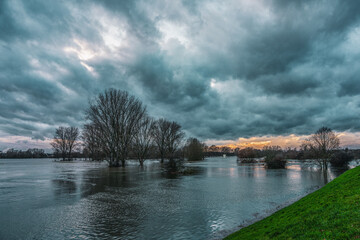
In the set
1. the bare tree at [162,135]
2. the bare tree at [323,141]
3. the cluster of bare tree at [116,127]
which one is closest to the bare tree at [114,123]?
the cluster of bare tree at [116,127]

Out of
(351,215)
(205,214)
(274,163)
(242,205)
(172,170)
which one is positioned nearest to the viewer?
(351,215)

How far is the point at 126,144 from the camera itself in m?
56.1

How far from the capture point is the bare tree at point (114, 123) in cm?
5419

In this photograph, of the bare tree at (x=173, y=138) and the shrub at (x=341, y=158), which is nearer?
the shrub at (x=341, y=158)

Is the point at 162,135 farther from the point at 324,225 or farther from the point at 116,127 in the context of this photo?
the point at 324,225

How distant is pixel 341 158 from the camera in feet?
160

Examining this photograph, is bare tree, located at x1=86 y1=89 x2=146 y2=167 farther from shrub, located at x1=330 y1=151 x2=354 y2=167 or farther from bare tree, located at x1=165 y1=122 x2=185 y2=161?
shrub, located at x1=330 y1=151 x2=354 y2=167

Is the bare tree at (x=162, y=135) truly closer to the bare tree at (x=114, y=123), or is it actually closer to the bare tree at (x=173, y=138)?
the bare tree at (x=173, y=138)

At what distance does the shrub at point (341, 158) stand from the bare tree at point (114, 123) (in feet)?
162

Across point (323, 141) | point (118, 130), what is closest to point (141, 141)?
point (118, 130)

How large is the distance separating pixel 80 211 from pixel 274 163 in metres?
47.4

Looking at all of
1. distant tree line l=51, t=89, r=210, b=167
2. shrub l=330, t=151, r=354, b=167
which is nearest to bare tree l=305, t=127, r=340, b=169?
shrub l=330, t=151, r=354, b=167

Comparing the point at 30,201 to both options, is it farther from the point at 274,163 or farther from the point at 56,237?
the point at 274,163

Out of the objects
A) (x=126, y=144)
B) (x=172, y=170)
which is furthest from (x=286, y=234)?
(x=126, y=144)
